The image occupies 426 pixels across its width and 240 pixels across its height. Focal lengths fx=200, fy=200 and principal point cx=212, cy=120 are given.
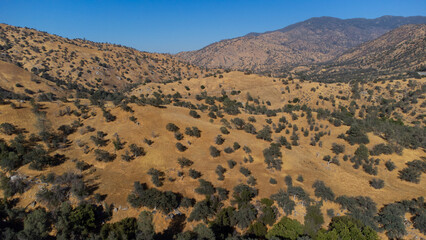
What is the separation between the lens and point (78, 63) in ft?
313

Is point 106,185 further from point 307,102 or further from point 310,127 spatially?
point 307,102

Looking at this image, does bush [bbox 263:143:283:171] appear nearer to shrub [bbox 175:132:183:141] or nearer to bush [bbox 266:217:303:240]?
bush [bbox 266:217:303:240]

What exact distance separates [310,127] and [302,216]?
25.2 m

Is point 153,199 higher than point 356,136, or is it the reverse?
point 153,199

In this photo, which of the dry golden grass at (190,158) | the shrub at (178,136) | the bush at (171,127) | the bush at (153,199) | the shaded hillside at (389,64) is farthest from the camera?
the shaded hillside at (389,64)

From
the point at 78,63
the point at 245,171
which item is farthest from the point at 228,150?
the point at 78,63

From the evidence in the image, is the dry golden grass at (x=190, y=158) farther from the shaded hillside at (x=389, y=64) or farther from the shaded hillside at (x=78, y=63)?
the shaded hillside at (x=389, y=64)

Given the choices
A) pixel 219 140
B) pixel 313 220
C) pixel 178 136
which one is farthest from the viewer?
pixel 219 140

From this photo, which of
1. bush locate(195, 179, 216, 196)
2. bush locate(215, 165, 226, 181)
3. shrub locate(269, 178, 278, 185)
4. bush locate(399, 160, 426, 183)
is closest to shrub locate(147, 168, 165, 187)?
bush locate(195, 179, 216, 196)

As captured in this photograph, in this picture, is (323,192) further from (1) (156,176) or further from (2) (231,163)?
(1) (156,176)

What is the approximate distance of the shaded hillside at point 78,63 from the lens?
8519cm

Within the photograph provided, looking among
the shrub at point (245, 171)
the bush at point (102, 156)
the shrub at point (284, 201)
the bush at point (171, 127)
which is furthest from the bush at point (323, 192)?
the bush at point (102, 156)

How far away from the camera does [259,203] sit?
2173 centimetres

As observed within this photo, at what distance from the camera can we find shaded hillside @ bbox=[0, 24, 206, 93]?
8519cm
